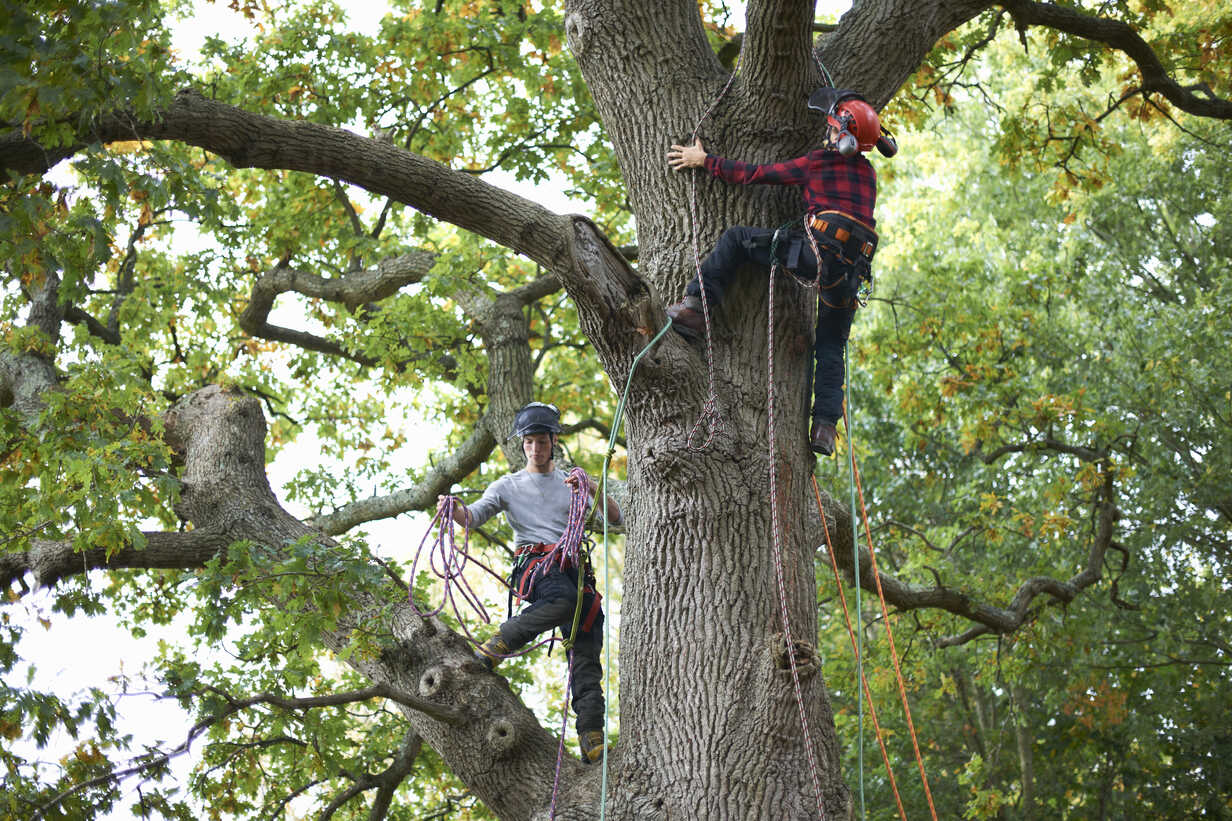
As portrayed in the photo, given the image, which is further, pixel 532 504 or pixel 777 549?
pixel 532 504

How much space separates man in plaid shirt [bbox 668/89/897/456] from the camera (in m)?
4.22

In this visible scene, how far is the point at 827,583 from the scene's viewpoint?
11359 mm

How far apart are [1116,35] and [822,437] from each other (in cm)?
290

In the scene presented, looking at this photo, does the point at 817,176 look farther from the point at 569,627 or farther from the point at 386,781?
the point at 386,781

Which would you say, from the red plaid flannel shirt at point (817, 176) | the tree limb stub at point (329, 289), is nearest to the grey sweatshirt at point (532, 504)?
the red plaid flannel shirt at point (817, 176)

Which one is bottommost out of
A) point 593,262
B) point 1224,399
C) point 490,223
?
point 593,262

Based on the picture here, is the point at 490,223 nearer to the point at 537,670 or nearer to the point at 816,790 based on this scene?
the point at 816,790

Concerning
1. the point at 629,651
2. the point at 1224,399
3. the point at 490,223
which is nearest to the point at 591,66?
the point at 490,223

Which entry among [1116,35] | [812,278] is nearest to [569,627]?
[812,278]

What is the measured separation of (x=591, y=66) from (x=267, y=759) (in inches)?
297

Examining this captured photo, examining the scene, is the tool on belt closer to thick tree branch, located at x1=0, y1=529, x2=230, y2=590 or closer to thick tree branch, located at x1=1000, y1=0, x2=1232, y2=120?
thick tree branch, located at x1=1000, y1=0, x2=1232, y2=120

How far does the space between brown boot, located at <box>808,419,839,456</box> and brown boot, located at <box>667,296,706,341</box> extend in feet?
1.84

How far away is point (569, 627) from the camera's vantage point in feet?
15.6

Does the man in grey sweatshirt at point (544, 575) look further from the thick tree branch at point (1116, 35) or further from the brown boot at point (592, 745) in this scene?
the thick tree branch at point (1116, 35)
